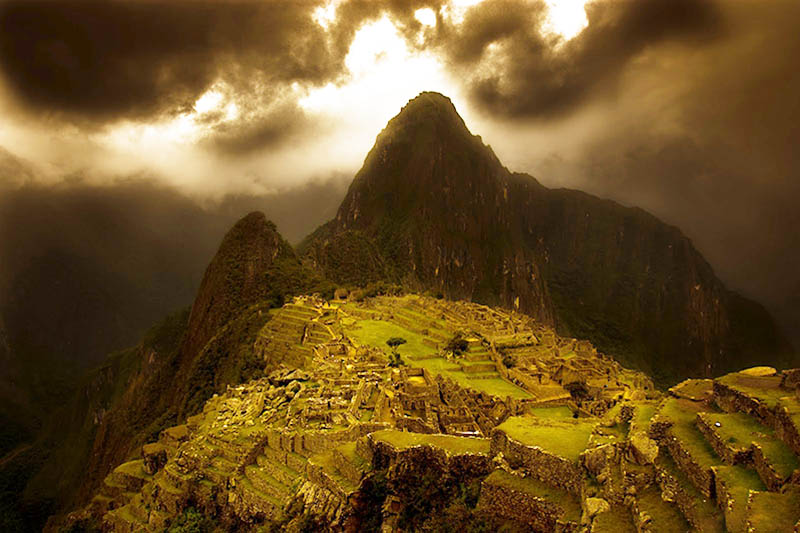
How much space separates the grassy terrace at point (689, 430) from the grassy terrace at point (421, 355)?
16.1 m

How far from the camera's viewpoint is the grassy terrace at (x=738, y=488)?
17.6ft

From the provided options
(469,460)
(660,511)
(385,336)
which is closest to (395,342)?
(385,336)

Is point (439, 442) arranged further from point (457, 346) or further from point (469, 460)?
point (457, 346)

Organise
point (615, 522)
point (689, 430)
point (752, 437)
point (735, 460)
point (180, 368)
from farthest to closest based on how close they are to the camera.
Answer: point (180, 368) → point (689, 430) → point (752, 437) → point (615, 522) → point (735, 460)

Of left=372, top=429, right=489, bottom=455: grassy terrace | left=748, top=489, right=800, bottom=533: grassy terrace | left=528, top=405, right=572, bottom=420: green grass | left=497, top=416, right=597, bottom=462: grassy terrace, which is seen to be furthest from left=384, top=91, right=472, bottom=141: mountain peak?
left=748, top=489, right=800, bottom=533: grassy terrace

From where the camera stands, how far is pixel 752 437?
22.5ft

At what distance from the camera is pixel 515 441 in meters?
8.45

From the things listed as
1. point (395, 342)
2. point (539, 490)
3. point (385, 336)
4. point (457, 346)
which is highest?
point (385, 336)

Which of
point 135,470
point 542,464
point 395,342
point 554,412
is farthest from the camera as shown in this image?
point 395,342

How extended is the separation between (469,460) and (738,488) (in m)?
4.34

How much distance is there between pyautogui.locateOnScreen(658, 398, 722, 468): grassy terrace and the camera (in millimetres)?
6781

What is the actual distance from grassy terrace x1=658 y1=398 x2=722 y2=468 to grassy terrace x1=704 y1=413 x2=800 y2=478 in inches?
10.7

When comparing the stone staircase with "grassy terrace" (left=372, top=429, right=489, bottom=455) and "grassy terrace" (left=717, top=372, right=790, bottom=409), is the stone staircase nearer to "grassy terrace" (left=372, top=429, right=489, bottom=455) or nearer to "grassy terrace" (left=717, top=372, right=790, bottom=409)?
"grassy terrace" (left=717, top=372, right=790, bottom=409)

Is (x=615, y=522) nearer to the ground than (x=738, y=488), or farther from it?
nearer to the ground
